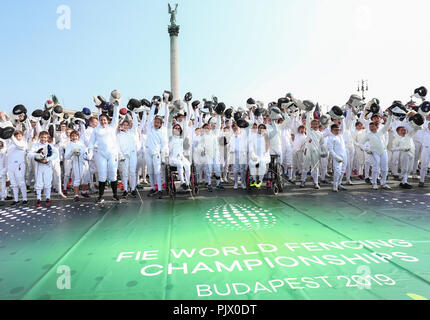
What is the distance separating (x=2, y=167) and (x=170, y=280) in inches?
275

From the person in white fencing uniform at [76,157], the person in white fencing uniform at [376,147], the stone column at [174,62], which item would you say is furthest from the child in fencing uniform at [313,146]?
the stone column at [174,62]

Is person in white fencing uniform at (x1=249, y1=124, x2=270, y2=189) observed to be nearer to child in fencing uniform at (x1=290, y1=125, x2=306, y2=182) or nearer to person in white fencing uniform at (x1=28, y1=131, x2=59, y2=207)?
child in fencing uniform at (x1=290, y1=125, x2=306, y2=182)

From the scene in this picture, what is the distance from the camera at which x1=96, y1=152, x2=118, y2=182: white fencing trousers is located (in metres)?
7.18

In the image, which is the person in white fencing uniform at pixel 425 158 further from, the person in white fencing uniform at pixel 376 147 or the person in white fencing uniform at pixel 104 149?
the person in white fencing uniform at pixel 104 149

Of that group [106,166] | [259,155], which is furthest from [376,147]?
[106,166]

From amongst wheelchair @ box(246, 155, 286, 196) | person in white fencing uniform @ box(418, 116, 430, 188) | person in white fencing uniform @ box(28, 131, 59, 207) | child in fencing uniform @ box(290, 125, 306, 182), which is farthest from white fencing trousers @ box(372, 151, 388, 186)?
person in white fencing uniform @ box(28, 131, 59, 207)

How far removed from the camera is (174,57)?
33531 mm

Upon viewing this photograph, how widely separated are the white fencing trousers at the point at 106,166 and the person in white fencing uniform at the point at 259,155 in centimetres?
373

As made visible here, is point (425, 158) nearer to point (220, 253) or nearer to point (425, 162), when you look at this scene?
point (425, 162)

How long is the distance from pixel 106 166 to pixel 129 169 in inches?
44.5
